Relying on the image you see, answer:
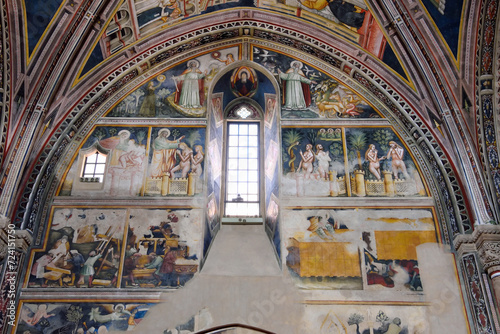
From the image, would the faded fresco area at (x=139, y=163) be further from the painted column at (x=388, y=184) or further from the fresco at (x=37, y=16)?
the painted column at (x=388, y=184)

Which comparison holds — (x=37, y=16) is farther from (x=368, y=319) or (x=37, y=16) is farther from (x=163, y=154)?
(x=368, y=319)

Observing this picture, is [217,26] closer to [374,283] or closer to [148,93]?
[148,93]

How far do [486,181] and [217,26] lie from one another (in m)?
7.07

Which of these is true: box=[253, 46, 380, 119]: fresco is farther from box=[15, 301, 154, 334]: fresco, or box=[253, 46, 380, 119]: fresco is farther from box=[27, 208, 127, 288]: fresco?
box=[15, 301, 154, 334]: fresco

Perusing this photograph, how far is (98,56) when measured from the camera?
12.6 m

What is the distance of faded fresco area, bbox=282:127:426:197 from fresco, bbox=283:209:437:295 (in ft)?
1.74

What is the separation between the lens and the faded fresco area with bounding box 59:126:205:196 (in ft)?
39.2

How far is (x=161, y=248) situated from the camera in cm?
1124

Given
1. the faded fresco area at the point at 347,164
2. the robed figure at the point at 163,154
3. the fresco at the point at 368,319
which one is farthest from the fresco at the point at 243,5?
the fresco at the point at 368,319

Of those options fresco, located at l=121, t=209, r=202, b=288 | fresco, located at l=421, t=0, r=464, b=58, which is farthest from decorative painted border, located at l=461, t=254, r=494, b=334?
fresco, located at l=121, t=209, r=202, b=288

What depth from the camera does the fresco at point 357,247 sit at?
10883 millimetres

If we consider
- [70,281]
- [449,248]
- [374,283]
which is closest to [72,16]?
[70,281]

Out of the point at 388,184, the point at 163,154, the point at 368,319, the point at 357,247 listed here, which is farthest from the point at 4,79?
the point at 368,319

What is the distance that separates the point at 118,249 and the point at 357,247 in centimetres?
478
